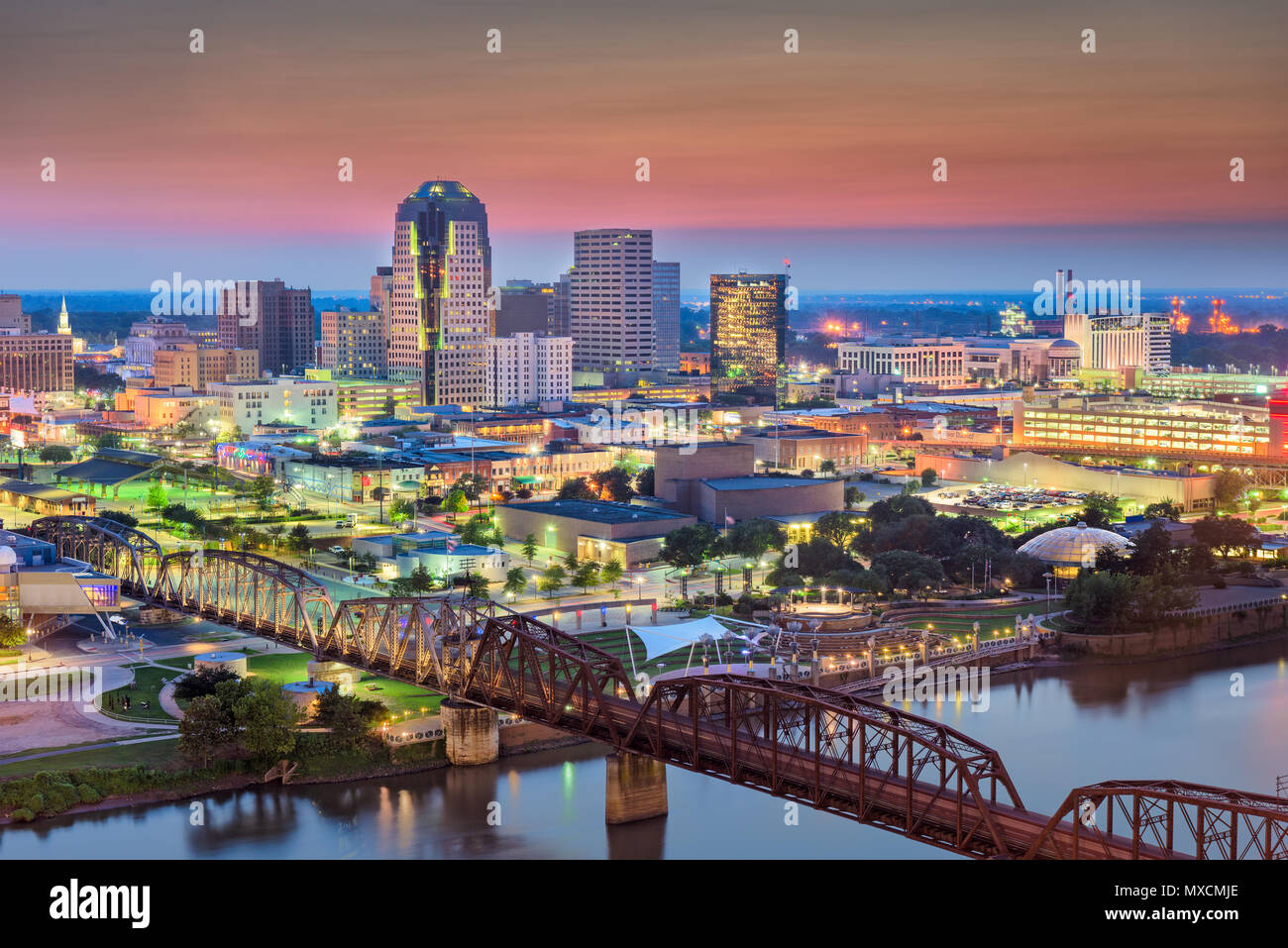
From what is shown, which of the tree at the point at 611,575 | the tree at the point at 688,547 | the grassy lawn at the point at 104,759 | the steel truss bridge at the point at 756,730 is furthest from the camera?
the tree at the point at 688,547

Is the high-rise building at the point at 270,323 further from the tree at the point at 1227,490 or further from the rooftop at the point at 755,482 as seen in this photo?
the tree at the point at 1227,490

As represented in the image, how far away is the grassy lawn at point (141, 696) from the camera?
75.6 feet

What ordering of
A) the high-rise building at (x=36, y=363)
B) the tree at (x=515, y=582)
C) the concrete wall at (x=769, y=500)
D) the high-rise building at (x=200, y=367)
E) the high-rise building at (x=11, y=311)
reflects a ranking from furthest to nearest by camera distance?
the high-rise building at (x=11, y=311) < the high-rise building at (x=36, y=363) < the high-rise building at (x=200, y=367) < the concrete wall at (x=769, y=500) < the tree at (x=515, y=582)

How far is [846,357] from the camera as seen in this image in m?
96.0

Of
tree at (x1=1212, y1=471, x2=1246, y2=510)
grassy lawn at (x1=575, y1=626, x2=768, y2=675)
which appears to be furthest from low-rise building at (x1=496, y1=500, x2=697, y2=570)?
tree at (x1=1212, y1=471, x2=1246, y2=510)

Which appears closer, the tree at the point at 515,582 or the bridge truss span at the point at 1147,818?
the bridge truss span at the point at 1147,818

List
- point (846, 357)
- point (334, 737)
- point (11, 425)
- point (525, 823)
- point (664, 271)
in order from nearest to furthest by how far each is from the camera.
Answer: point (525, 823) < point (334, 737) < point (11, 425) < point (846, 357) < point (664, 271)

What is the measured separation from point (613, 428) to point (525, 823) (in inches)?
1609

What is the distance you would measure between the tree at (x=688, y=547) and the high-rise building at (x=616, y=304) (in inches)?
2147

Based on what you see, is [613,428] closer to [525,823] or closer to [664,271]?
[525,823]

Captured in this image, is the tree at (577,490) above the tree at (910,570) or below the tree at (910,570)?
above

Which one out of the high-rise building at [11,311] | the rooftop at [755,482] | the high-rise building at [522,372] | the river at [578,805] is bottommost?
the river at [578,805]

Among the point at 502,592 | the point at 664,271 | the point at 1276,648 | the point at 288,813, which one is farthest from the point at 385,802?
the point at 664,271

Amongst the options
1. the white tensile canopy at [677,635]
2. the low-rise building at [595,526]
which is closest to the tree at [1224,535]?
the low-rise building at [595,526]
